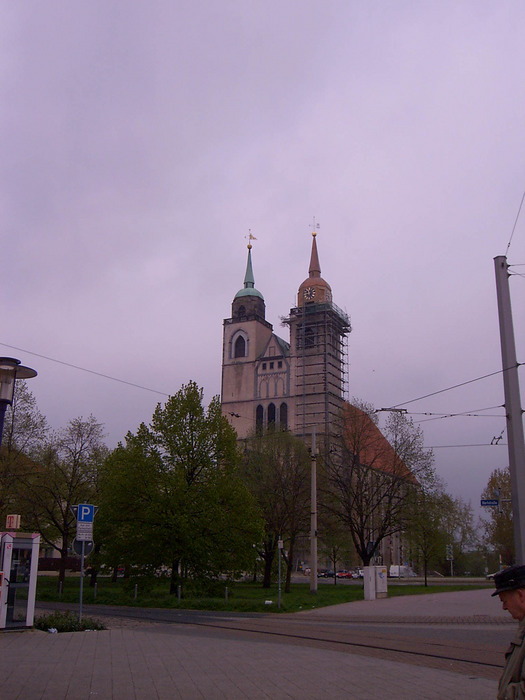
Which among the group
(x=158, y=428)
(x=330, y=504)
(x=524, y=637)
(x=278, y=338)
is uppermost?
(x=278, y=338)

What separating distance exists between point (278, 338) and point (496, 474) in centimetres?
4375

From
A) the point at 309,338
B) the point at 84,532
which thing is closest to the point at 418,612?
the point at 84,532

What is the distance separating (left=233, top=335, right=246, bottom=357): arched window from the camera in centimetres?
9619

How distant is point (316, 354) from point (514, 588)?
8712 cm

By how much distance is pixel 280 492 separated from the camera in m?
39.8

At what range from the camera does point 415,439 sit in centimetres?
4212

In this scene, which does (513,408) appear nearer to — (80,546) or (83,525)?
(83,525)

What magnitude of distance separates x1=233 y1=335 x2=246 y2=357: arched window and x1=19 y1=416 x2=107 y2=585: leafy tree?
Result: 5887 centimetres

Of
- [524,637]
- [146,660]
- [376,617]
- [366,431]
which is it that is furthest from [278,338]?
[524,637]

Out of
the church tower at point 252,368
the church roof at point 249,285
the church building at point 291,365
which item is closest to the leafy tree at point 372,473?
the church building at point 291,365

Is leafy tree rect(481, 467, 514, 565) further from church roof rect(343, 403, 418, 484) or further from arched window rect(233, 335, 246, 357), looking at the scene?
arched window rect(233, 335, 246, 357)

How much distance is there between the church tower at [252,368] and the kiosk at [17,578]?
235 feet

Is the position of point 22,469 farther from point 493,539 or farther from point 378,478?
point 493,539

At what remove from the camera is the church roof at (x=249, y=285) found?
327 feet
